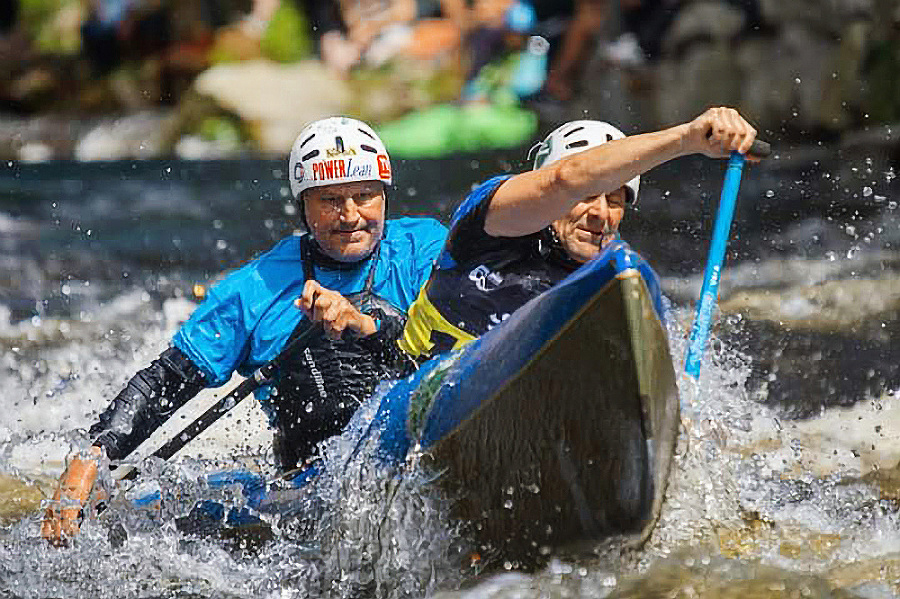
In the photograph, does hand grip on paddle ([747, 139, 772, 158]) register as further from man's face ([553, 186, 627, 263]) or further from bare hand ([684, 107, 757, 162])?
man's face ([553, 186, 627, 263])

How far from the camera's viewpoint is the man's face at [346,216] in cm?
473

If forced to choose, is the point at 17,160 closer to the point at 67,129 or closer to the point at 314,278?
the point at 67,129

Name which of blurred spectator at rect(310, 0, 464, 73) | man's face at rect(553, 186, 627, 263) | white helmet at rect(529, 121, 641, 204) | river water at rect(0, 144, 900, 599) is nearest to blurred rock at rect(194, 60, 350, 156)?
blurred spectator at rect(310, 0, 464, 73)

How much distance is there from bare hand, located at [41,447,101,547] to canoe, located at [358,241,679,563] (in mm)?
1211

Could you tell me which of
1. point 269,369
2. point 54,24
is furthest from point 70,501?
point 54,24

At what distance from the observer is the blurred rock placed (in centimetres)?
1275

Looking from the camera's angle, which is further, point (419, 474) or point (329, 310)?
point (329, 310)

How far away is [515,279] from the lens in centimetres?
410

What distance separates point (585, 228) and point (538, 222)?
0.45 meters

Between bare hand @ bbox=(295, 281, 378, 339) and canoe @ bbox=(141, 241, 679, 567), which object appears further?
bare hand @ bbox=(295, 281, 378, 339)

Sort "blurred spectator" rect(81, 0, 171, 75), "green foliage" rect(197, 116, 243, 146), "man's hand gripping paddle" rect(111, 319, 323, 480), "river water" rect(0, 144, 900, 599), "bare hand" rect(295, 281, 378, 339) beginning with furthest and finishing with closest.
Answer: "blurred spectator" rect(81, 0, 171, 75)
"green foliage" rect(197, 116, 243, 146)
"man's hand gripping paddle" rect(111, 319, 323, 480)
"bare hand" rect(295, 281, 378, 339)
"river water" rect(0, 144, 900, 599)

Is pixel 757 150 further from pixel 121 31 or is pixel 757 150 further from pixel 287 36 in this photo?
pixel 121 31

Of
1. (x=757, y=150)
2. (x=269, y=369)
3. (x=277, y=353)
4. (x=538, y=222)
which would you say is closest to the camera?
(x=757, y=150)

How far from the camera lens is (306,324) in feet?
15.5
